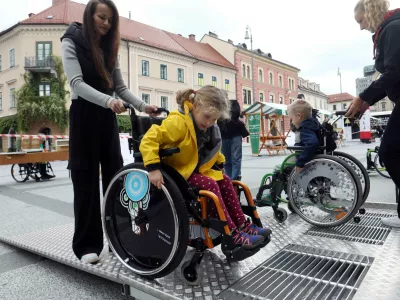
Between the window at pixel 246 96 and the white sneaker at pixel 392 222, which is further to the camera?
the window at pixel 246 96

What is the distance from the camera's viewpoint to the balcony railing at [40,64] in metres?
24.7

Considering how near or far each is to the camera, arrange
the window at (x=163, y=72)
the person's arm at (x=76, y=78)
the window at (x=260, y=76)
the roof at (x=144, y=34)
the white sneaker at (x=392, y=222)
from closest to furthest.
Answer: the person's arm at (x=76, y=78) < the white sneaker at (x=392, y=222) < the roof at (x=144, y=34) < the window at (x=163, y=72) < the window at (x=260, y=76)

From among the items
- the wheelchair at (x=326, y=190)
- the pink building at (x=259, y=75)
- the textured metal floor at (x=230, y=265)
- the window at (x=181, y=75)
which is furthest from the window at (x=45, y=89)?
the wheelchair at (x=326, y=190)

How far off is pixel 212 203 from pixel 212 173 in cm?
25

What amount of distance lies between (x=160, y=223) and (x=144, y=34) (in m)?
31.6

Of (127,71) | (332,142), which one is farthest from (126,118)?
(332,142)

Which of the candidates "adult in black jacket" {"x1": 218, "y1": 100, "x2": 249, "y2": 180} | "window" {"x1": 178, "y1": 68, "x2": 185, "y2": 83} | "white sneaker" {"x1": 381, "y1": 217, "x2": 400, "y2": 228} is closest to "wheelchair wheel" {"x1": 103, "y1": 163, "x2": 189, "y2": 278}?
"white sneaker" {"x1": 381, "y1": 217, "x2": 400, "y2": 228}

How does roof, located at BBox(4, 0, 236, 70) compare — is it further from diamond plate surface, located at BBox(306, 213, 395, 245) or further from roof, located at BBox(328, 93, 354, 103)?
roof, located at BBox(328, 93, 354, 103)

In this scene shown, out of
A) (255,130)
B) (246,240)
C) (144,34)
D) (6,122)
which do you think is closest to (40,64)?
(6,122)

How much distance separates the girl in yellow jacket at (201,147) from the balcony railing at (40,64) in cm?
2583

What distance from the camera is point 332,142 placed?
3.05 meters

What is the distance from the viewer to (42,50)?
25047mm

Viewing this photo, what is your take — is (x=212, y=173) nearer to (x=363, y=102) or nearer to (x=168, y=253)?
(x=168, y=253)

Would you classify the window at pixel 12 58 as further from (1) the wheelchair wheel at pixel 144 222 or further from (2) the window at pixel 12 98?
(1) the wheelchair wheel at pixel 144 222
